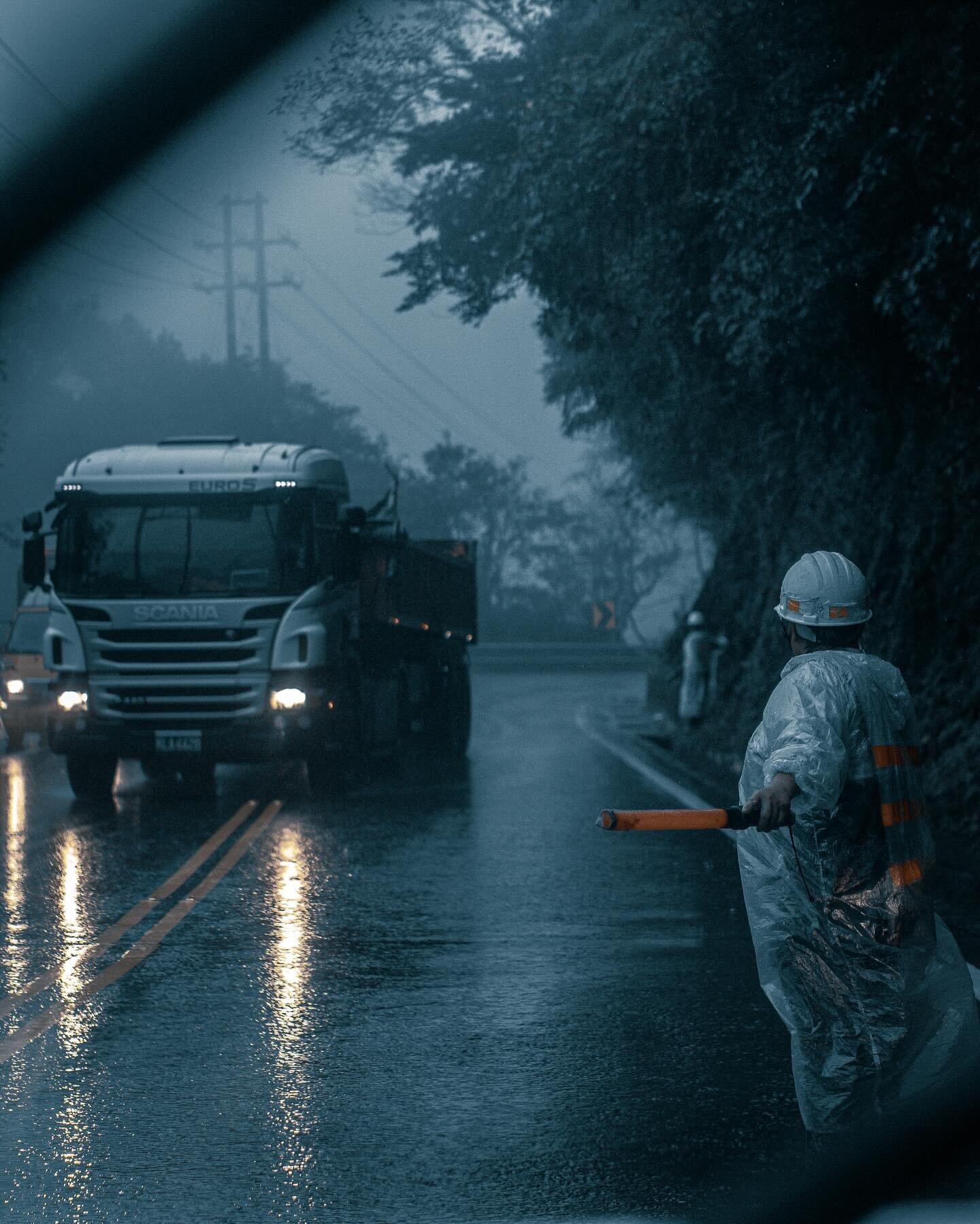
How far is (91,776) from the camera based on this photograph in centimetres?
1623

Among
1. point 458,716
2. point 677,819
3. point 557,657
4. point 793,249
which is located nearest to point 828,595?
point 677,819

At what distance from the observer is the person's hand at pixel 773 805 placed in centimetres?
461

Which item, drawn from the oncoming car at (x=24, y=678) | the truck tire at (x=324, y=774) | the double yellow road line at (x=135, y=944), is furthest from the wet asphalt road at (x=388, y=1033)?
the oncoming car at (x=24, y=678)

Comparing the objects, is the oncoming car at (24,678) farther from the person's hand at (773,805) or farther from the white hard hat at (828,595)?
the person's hand at (773,805)

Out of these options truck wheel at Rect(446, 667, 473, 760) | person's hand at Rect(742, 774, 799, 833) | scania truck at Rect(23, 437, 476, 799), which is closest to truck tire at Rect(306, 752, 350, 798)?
scania truck at Rect(23, 437, 476, 799)

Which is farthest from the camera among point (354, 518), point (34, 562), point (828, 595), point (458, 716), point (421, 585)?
point (458, 716)

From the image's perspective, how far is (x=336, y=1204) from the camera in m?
4.98

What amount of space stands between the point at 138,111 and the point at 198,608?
19.0m

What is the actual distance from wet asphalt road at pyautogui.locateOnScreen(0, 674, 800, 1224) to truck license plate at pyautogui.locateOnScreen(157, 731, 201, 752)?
7.21 ft

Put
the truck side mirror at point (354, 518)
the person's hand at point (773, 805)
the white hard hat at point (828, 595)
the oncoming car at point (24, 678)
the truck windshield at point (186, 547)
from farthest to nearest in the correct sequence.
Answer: the oncoming car at point (24, 678), the truck side mirror at point (354, 518), the truck windshield at point (186, 547), the white hard hat at point (828, 595), the person's hand at point (773, 805)

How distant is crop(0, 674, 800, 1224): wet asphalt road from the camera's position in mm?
5188

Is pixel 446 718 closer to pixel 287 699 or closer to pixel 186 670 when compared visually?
pixel 287 699

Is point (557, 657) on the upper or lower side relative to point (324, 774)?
lower

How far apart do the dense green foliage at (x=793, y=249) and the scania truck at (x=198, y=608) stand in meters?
3.80
